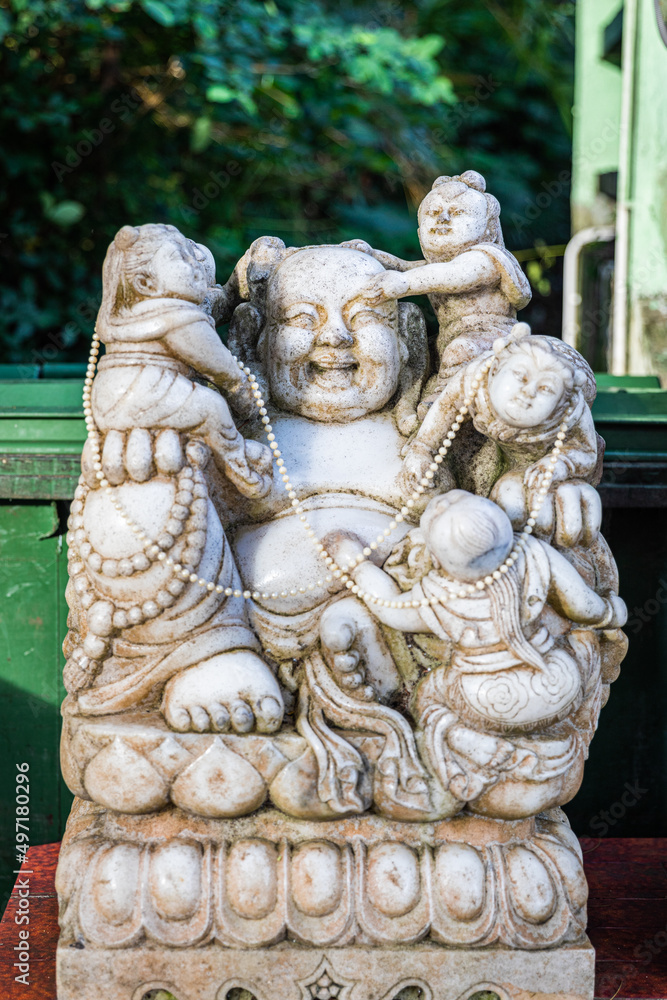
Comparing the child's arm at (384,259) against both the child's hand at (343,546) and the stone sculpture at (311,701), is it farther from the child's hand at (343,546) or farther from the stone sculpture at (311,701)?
the child's hand at (343,546)

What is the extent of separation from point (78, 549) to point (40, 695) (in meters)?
1.21

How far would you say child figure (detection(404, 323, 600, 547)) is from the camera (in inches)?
80.5

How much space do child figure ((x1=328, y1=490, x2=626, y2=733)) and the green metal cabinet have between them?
1144 millimetres

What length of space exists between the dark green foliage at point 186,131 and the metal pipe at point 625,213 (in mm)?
977

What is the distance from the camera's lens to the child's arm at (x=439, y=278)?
88.6 inches

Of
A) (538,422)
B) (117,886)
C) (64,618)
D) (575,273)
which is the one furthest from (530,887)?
(575,273)

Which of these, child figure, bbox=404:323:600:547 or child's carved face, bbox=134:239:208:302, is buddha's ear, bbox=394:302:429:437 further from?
child's carved face, bbox=134:239:208:302

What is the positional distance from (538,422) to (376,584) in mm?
429

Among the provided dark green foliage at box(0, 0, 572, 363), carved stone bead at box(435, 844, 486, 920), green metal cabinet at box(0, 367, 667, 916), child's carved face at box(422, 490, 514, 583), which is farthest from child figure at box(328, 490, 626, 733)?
dark green foliage at box(0, 0, 572, 363)

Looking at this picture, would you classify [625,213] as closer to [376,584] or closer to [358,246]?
[358,246]

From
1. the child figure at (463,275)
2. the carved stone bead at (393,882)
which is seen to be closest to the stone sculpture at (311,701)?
the carved stone bead at (393,882)

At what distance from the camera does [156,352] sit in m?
2.06

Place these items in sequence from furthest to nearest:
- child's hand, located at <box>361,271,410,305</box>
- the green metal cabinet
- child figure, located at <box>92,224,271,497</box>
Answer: the green metal cabinet, child's hand, located at <box>361,271,410,305</box>, child figure, located at <box>92,224,271,497</box>

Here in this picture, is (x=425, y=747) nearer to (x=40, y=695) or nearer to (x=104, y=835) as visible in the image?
(x=104, y=835)
